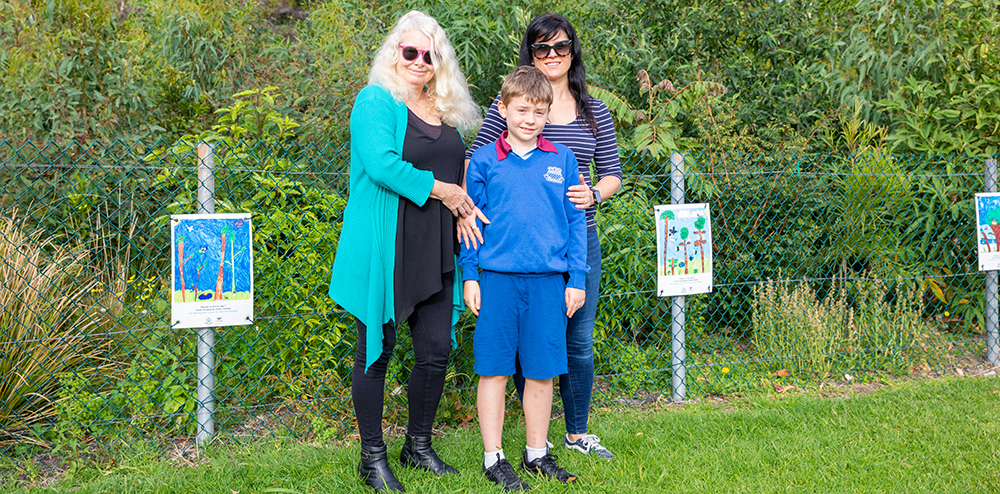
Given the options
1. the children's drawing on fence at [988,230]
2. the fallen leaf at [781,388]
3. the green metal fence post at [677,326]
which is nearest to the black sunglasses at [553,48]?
the green metal fence post at [677,326]

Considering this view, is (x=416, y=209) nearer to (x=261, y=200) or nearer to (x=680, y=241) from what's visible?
(x=261, y=200)

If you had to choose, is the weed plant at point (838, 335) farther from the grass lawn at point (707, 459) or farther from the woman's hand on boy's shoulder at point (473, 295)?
the woman's hand on boy's shoulder at point (473, 295)

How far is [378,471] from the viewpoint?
2.63m

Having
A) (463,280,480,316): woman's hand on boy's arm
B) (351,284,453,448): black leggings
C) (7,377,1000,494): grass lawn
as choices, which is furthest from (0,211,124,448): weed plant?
(463,280,480,316): woman's hand on boy's arm

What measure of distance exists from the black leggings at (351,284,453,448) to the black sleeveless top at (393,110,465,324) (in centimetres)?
10

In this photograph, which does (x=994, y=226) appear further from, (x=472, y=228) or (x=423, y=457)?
(x=423, y=457)

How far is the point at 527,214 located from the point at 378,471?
116cm

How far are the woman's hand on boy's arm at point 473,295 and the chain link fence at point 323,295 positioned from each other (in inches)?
38.5

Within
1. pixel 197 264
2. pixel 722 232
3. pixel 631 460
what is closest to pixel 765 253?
pixel 722 232

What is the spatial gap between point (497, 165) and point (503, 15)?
3.28 metres

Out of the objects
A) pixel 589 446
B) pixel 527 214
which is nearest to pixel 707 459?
pixel 589 446

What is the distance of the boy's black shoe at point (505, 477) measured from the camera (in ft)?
8.57

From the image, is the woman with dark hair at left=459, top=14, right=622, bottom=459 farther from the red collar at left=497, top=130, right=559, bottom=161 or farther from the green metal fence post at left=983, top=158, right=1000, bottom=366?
the green metal fence post at left=983, top=158, right=1000, bottom=366

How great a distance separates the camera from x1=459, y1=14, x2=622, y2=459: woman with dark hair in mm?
2742
